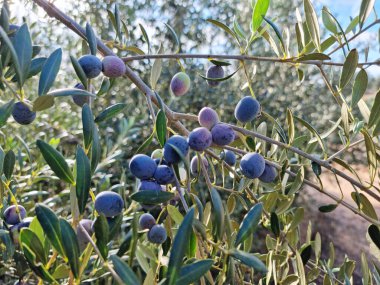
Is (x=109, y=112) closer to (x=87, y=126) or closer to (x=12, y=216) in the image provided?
(x=87, y=126)

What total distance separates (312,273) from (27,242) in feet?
1.80

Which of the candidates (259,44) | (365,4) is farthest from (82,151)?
(259,44)

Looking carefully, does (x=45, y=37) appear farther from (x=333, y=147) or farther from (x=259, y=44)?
(x=333, y=147)

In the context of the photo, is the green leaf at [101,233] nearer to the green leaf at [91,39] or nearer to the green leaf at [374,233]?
the green leaf at [91,39]

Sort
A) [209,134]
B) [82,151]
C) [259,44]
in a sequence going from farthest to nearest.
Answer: [259,44] < [209,134] < [82,151]

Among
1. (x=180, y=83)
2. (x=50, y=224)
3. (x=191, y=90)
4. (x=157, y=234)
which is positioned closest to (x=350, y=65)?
(x=180, y=83)

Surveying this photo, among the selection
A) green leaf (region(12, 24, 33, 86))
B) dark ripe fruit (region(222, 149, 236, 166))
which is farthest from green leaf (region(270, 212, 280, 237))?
green leaf (region(12, 24, 33, 86))

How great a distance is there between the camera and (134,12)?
323cm

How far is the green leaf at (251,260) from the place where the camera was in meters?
0.41

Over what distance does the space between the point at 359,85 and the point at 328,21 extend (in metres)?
0.12

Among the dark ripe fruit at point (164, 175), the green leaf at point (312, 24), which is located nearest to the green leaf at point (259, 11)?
the green leaf at point (312, 24)

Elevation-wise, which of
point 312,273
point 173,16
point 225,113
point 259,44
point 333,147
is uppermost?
point 173,16

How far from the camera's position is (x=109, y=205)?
1.71 feet

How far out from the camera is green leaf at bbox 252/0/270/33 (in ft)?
2.18
